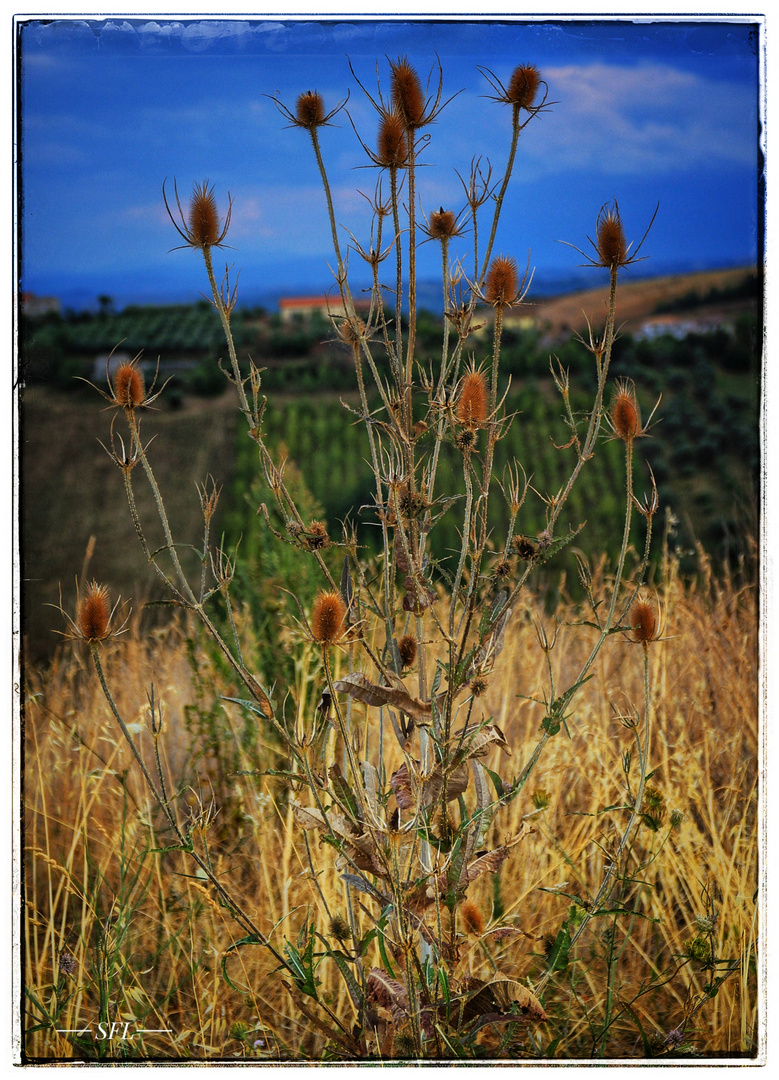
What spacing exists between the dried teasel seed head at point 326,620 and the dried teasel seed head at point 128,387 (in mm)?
497

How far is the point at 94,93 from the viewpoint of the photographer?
2.04 m

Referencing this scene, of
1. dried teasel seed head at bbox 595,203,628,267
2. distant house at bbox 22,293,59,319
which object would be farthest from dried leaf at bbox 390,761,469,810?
distant house at bbox 22,293,59,319

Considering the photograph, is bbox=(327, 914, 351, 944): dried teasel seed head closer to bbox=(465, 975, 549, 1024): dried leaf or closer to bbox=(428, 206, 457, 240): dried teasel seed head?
bbox=(465, 975, 549, 1024): dried leaf

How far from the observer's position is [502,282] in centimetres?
155

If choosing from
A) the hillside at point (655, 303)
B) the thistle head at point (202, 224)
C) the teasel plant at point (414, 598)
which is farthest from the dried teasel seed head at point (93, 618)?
the hillside at point (655, 303)

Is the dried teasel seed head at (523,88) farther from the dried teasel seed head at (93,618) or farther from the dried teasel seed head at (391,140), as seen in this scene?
the dried teasel seed head at (93,618)

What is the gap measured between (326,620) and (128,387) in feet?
1.79

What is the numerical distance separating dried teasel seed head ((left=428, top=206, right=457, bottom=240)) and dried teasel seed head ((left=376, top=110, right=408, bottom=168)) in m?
0.15

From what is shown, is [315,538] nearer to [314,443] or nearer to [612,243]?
[612,243]

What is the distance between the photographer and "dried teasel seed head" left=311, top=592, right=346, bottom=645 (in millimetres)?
1420

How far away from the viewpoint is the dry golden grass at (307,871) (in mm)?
1980

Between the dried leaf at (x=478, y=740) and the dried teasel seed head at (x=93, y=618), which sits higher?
the dried teasel seed head at (x=93, y=618)

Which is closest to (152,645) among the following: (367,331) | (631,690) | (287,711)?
(287,711)
